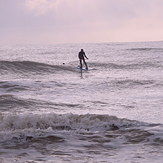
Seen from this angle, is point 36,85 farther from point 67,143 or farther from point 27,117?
point 67,143

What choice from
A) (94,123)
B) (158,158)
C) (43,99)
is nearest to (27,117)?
(94,123)

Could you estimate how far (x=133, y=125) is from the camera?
7.61 metres

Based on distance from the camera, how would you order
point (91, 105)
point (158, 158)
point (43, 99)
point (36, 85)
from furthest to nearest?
1. point (36, 85)
2. point (43, 99)
3. point (91, 105)
4. point (158, 158)

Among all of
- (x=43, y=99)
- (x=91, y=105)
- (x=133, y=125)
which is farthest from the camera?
(x=43, y=99)

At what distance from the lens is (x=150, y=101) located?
37.2 ft

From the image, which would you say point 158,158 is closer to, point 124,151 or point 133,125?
point 124,151

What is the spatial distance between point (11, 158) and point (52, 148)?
88cm

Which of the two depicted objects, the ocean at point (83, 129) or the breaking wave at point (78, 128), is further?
the breaking wave at point (78, 128)

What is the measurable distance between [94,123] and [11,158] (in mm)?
2819

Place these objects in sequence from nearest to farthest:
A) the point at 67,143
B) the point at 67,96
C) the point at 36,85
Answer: the point at 67,143
the point at 67,96
the point at 36,85

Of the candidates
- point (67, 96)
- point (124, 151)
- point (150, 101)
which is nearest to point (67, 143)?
point (124, 151)

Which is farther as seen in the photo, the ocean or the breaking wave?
the breaking wave

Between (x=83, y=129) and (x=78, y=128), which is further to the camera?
(x=78, y=128)

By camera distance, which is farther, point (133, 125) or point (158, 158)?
point (133, 125)
